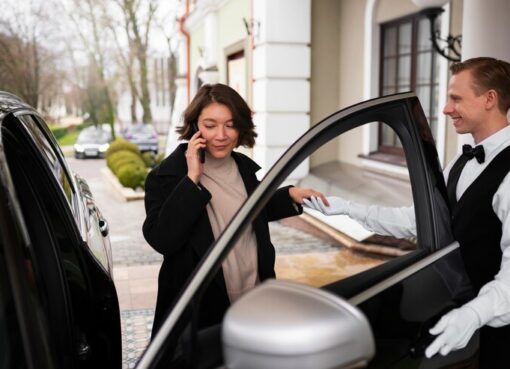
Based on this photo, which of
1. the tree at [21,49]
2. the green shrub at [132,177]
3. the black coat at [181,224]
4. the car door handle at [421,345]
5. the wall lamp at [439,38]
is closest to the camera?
the car door handle at [421,345]

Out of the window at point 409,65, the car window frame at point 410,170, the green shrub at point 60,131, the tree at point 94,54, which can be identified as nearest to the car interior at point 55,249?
the car window frame at point 410,170

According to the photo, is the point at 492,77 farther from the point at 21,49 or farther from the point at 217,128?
the point at 21,49

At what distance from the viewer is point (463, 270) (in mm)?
1831

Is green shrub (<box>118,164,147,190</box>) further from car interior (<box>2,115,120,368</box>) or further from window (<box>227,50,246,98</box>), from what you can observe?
car interior (<box>2,115,120,368</box>)

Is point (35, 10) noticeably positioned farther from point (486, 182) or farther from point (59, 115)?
point (486, 182)

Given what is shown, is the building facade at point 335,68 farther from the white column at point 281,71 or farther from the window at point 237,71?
the window at point 237,71

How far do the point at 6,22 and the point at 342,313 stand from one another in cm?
2601

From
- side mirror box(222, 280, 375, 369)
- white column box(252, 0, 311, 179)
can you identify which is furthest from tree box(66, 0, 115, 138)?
side mirror box(222, 280, 375, 369)

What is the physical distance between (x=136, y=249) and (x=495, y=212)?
19.8 ft

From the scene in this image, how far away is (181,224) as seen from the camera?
1.88 m

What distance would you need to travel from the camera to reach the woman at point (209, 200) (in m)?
1.87

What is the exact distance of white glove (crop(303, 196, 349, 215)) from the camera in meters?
2.03

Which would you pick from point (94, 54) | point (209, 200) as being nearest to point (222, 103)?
point (209, 200)

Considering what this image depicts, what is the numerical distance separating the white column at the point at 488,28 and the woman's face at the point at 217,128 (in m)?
2.87
